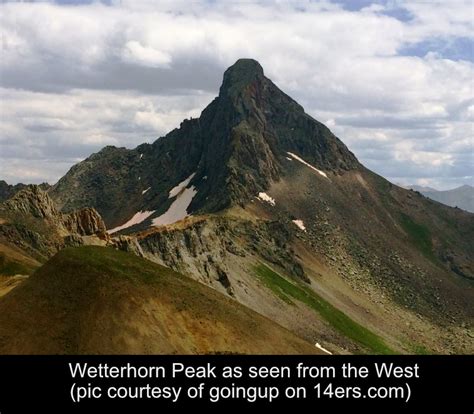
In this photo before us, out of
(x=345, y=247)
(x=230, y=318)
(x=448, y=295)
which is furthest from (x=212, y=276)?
(x=448, y=295)

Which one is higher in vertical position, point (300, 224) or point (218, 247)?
point (300, 224)

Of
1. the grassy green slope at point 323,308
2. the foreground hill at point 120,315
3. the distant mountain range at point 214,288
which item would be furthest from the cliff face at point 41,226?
the foreground hill at point 120,315

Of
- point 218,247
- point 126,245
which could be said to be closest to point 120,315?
point 126,245

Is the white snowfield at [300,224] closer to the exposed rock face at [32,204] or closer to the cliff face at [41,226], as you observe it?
the cliff face at [41,226]

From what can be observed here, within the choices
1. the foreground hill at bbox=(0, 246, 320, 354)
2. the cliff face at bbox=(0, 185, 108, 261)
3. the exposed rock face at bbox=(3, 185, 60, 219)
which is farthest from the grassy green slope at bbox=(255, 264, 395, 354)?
the foreground hill at bbox=(0, 246, 320, 354)

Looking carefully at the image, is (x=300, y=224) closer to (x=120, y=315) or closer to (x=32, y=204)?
(x=32, y=204)
